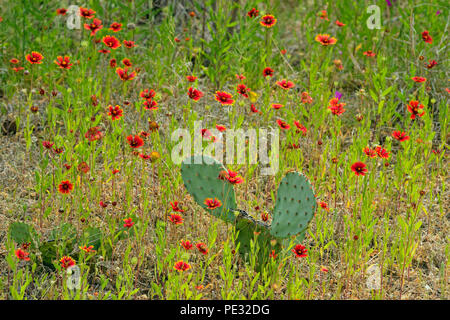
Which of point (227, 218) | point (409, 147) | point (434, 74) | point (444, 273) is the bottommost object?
point (444, 273)

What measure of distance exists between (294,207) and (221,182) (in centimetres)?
40

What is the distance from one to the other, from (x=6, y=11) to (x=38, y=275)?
3.13 m

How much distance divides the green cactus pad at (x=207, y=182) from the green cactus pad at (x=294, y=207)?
0.83ft

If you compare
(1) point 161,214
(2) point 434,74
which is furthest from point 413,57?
(1) point 161,214

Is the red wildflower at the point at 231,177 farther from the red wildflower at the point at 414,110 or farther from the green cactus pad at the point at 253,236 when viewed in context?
the red wildflower at the point at 414,110

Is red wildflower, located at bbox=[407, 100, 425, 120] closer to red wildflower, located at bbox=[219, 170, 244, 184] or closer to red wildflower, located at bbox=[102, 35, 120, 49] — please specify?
red wildflower, located at bbox=[219, 170, 244, 184]

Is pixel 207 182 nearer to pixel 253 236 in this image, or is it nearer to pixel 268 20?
pixel 253 236

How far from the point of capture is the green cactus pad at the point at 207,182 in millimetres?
3037

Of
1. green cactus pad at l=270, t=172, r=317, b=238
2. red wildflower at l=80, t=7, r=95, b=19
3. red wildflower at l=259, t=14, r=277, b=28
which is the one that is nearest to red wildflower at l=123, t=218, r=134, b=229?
green cactus pad at l=270, t=172, r=317, b=238

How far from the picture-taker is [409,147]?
3752 mm

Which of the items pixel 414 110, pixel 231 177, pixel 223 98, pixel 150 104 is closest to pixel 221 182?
pixel 231 177

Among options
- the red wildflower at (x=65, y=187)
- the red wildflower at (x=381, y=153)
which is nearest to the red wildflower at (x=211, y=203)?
the red wildflower at (x=65, y=187)
